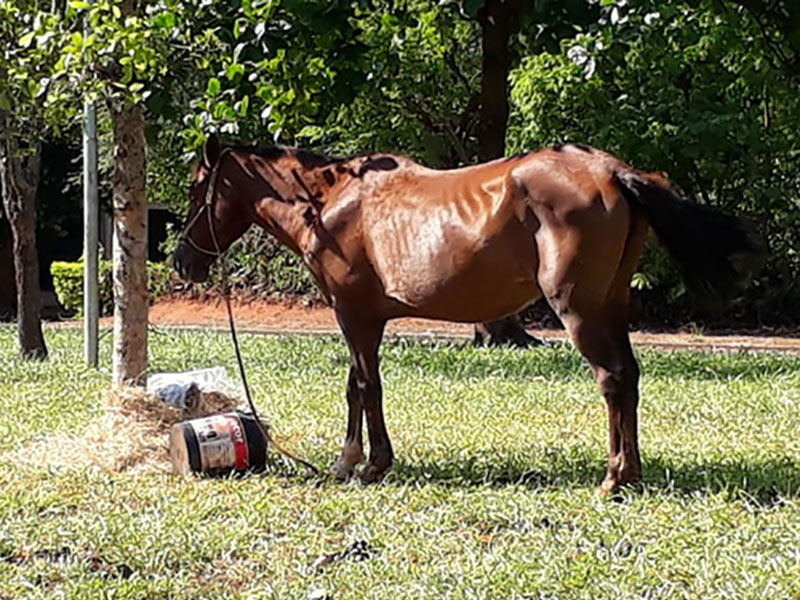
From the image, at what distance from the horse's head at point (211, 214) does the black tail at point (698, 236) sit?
7.65 feet

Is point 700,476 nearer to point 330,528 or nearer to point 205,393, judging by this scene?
point 330,528

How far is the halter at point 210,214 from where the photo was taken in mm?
6871

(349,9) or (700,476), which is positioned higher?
(349,9)

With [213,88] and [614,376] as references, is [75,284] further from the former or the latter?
[614,376]

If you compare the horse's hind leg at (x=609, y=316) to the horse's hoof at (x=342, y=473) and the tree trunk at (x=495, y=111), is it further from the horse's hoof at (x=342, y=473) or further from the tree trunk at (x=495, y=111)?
the tree trunk at (x=495, y=111)

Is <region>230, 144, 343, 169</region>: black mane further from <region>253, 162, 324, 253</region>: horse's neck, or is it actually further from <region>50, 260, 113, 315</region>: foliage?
<region>50, 260, 113, 315</region>: foliage

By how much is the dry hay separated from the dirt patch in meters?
9.24

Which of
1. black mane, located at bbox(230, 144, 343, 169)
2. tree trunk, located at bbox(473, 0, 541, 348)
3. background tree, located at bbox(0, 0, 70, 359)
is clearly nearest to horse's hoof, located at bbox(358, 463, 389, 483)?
black mane, located at bbox(230, 144, 343, 169)

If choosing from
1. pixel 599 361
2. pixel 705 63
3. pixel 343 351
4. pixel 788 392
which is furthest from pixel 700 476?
pixel 705 63

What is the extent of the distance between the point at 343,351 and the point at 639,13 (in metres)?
8.29

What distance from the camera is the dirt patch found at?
18.0 metres

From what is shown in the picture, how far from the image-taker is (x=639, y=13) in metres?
6.74

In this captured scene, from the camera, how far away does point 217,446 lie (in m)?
6.55

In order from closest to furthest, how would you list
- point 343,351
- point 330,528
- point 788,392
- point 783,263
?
point 330,528
point 788,392
point 343,351
point 783,263
